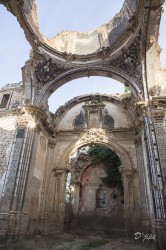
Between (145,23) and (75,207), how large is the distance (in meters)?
14.3

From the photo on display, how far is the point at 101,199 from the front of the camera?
55.3ft

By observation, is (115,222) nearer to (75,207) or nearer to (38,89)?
(75,207)

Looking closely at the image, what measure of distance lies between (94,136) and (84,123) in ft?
3.85

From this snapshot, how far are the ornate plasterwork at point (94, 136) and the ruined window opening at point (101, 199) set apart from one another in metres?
7.45

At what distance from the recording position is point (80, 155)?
1775 centimetres

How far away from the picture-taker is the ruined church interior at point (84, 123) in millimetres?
7324

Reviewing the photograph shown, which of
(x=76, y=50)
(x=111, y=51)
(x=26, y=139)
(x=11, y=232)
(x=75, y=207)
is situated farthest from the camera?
(x=75, y=207)

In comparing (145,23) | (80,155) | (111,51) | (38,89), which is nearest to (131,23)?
(145,23)

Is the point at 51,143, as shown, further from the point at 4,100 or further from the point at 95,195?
the point at 95,195

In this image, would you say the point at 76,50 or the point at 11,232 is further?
the point at 76,50

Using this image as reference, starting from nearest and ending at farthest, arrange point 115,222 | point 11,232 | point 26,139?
1. point 11,232
2. point 26,139
3. point 115,222

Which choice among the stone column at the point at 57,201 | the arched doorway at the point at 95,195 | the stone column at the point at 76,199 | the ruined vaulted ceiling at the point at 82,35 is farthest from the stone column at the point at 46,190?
the stone column at the point at 76,199

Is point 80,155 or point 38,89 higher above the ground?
point 38,89

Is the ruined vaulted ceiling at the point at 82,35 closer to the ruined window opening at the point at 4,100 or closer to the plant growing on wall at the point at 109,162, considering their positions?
the ruined window opening at the point at 4,100
